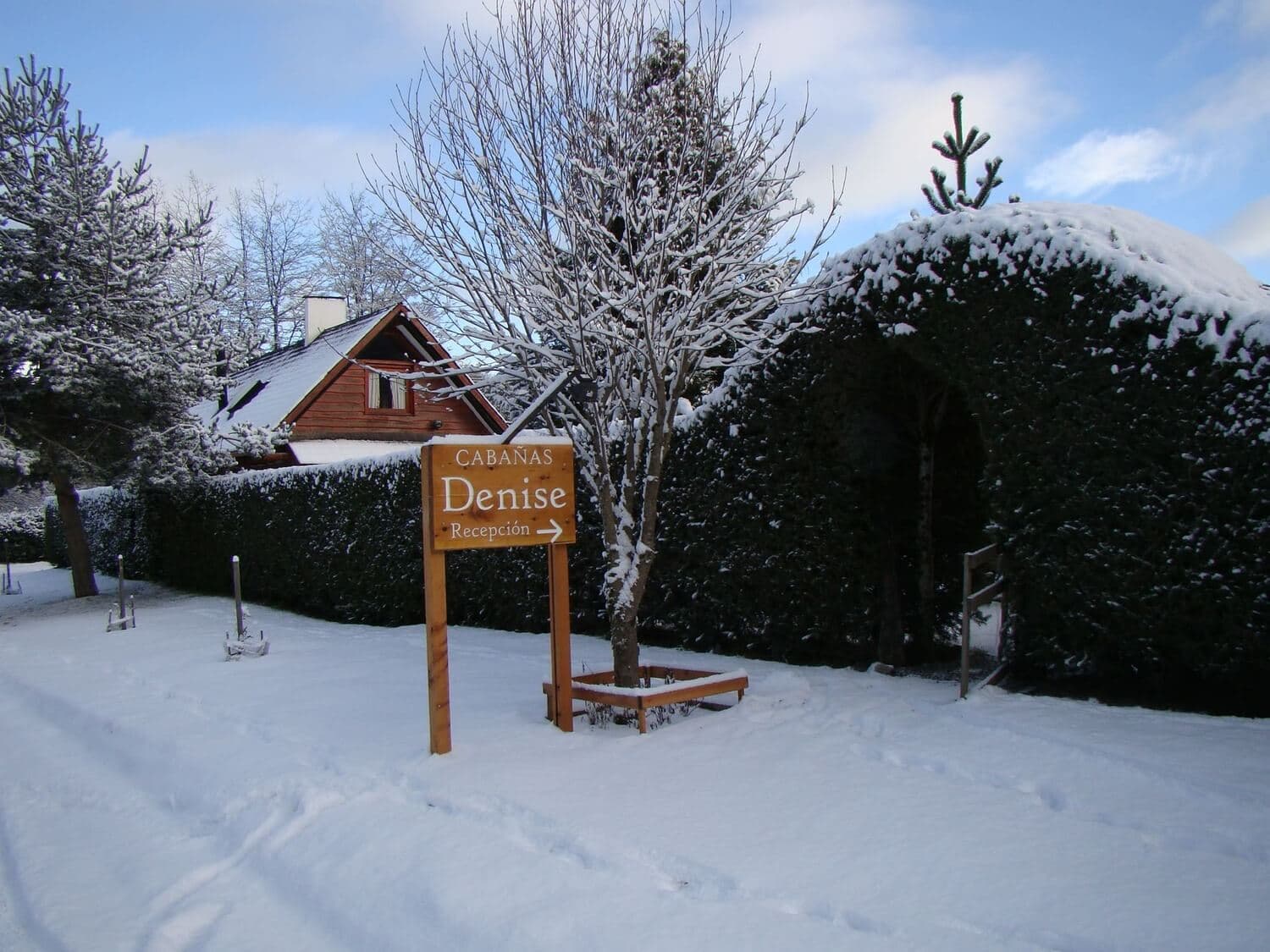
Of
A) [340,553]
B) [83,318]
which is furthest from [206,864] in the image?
[83,318]

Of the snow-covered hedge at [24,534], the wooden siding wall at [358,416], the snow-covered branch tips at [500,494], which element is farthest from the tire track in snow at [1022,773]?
the snow-covered hedge at [24,534]

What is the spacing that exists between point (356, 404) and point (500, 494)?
64.2 ft

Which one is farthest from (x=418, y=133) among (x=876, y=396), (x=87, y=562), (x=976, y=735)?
(x=87, y=562)

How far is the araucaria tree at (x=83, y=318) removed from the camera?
1566 cm

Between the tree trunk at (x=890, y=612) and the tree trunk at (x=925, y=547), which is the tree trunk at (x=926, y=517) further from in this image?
the tree trunk at (x=890, y=612)

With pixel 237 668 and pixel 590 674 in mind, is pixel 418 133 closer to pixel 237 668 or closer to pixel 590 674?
pixel 590 674

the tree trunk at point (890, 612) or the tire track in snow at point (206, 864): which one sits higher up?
the tree trunk at point (890, 612)

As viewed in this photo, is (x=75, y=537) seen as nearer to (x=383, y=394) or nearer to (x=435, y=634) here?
(x=383, y=394)

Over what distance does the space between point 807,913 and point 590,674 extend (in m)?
3.46

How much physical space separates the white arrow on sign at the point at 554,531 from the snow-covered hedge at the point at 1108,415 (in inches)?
119

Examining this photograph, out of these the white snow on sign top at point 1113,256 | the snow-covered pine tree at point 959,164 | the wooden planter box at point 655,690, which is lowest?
the wooden planter box at point 655,690

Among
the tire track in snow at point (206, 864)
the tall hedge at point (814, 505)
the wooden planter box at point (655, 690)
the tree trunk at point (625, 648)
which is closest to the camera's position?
the tire track in snow at point (206, 864)

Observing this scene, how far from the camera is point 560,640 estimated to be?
243 inches

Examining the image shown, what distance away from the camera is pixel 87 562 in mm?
18594
